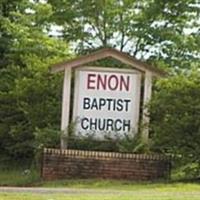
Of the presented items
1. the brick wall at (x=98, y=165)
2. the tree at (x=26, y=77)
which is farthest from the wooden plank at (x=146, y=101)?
the tree at (x=26, y=77)

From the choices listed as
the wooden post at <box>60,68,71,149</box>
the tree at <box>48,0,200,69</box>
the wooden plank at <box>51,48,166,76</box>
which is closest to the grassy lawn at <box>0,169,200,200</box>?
the wooden post at <box>60,68,71,149</box>

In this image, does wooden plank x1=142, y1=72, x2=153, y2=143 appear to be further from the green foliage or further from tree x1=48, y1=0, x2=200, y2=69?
Answer: tree x1=48, y1=0, x2=200, y2=69

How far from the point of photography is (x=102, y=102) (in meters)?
19.7

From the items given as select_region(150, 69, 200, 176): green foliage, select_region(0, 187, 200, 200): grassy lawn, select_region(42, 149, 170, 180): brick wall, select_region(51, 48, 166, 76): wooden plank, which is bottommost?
select_region(0, 187, 200, 200): grassy lawn

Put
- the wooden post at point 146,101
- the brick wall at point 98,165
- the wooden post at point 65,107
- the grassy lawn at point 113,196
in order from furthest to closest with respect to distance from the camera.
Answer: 1. the wooden post at point 65,107
2. the wooden post at point 146,101
3. the brick wall at point 98,165
4. the grassy lawn at point 113,196

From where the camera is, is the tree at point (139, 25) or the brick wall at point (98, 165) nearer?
the brick wall at point (98, 165)

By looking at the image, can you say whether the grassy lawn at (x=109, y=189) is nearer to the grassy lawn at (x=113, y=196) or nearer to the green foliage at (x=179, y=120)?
the grassy lawn at (x=113, y=196)

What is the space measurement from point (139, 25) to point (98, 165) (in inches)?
416

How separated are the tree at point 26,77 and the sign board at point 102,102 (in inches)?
106

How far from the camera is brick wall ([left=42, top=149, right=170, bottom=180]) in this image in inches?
731

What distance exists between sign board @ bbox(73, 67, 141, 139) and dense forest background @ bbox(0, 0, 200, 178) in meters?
0.46

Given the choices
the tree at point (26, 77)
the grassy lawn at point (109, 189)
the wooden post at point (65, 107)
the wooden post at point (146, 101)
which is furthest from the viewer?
the tree at point (26, 77)

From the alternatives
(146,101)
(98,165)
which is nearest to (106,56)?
(146,101)

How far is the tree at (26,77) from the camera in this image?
2320 cm
